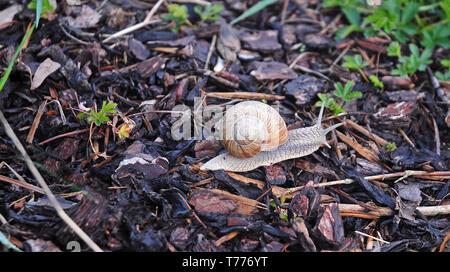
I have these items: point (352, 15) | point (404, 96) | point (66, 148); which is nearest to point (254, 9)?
point (352, 15)

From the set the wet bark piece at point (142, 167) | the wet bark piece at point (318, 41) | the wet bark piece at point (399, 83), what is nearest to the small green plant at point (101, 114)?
the wet bark piece at point (142, 167)

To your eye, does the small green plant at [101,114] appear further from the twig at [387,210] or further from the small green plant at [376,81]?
the small green plant at [376,81]

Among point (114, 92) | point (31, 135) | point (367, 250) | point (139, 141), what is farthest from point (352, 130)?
point (31, 135)

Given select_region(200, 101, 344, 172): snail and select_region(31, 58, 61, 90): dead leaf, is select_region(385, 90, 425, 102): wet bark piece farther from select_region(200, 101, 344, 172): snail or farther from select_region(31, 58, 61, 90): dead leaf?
select_region(31, 58, 61, 90): dead leaf

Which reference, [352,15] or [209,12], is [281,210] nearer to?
[209,12]

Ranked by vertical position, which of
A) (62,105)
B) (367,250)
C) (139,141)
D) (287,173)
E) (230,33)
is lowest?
(367,250)
